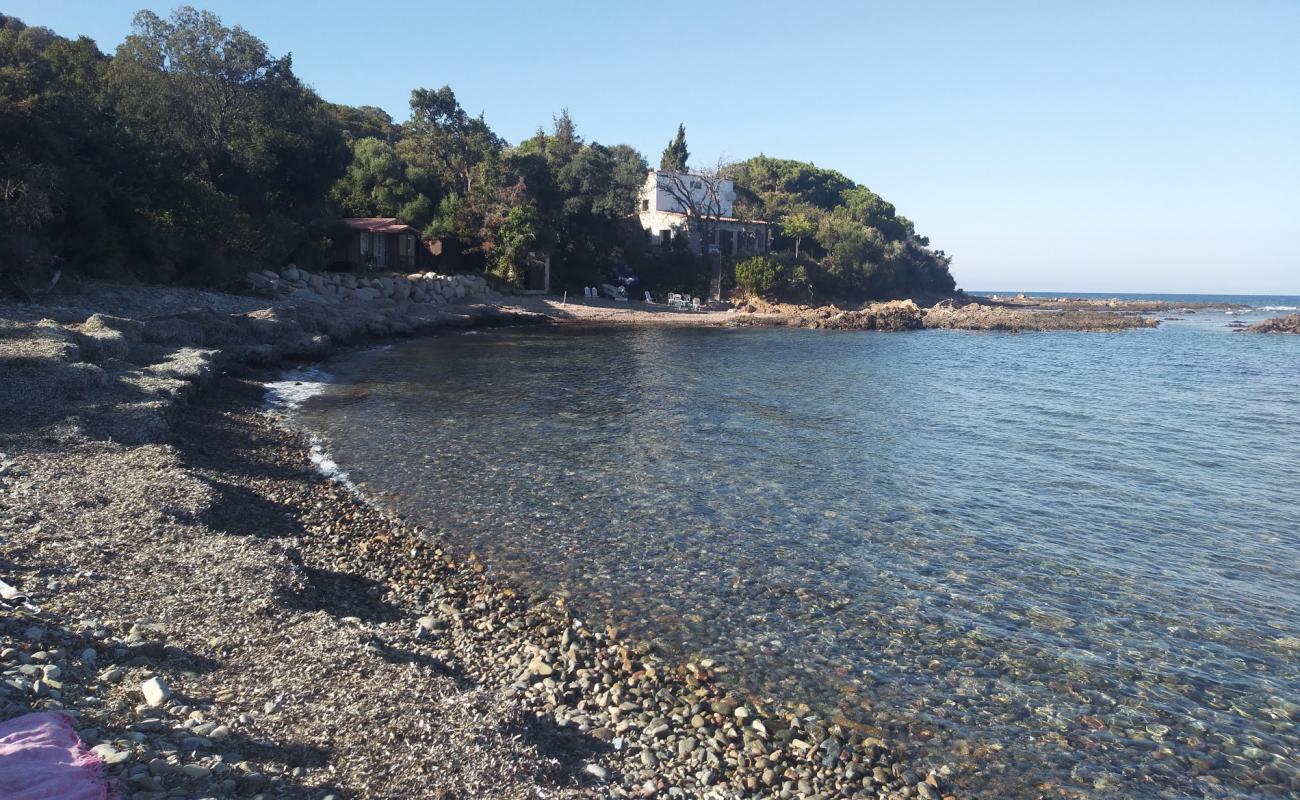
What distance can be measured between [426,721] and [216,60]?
144 feet

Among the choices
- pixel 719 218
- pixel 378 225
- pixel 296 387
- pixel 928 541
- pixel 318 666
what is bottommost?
pixel 928 541

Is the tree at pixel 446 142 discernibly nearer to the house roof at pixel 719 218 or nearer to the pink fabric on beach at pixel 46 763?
the house roof at pixel 719 218

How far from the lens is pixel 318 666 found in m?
6.43

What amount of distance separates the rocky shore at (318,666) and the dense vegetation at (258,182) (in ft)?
57.0

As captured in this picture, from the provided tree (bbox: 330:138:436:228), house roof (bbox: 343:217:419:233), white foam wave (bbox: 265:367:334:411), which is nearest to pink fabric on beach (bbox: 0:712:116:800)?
white foam wave (bbox: 265:367:334:411)

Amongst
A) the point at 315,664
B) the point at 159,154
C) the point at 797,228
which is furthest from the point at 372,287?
the point at 797,228

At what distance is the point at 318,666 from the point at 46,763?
7.50ft

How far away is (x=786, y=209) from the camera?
268 feet

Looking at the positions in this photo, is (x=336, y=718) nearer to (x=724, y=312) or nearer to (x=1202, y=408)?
(x=1202, y=408)

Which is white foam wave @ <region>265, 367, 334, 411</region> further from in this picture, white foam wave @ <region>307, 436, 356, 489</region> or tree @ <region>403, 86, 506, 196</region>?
tree @ <region>403, 86, 506, 196</region>

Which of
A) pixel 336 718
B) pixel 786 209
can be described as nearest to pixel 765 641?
pixel 336 718

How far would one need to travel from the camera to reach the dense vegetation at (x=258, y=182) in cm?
2519

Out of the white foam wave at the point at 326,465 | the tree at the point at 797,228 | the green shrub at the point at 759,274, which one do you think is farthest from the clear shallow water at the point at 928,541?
the tree at the point at 797,228

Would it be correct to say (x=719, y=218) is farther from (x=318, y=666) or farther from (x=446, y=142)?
(x=318, y=666)
